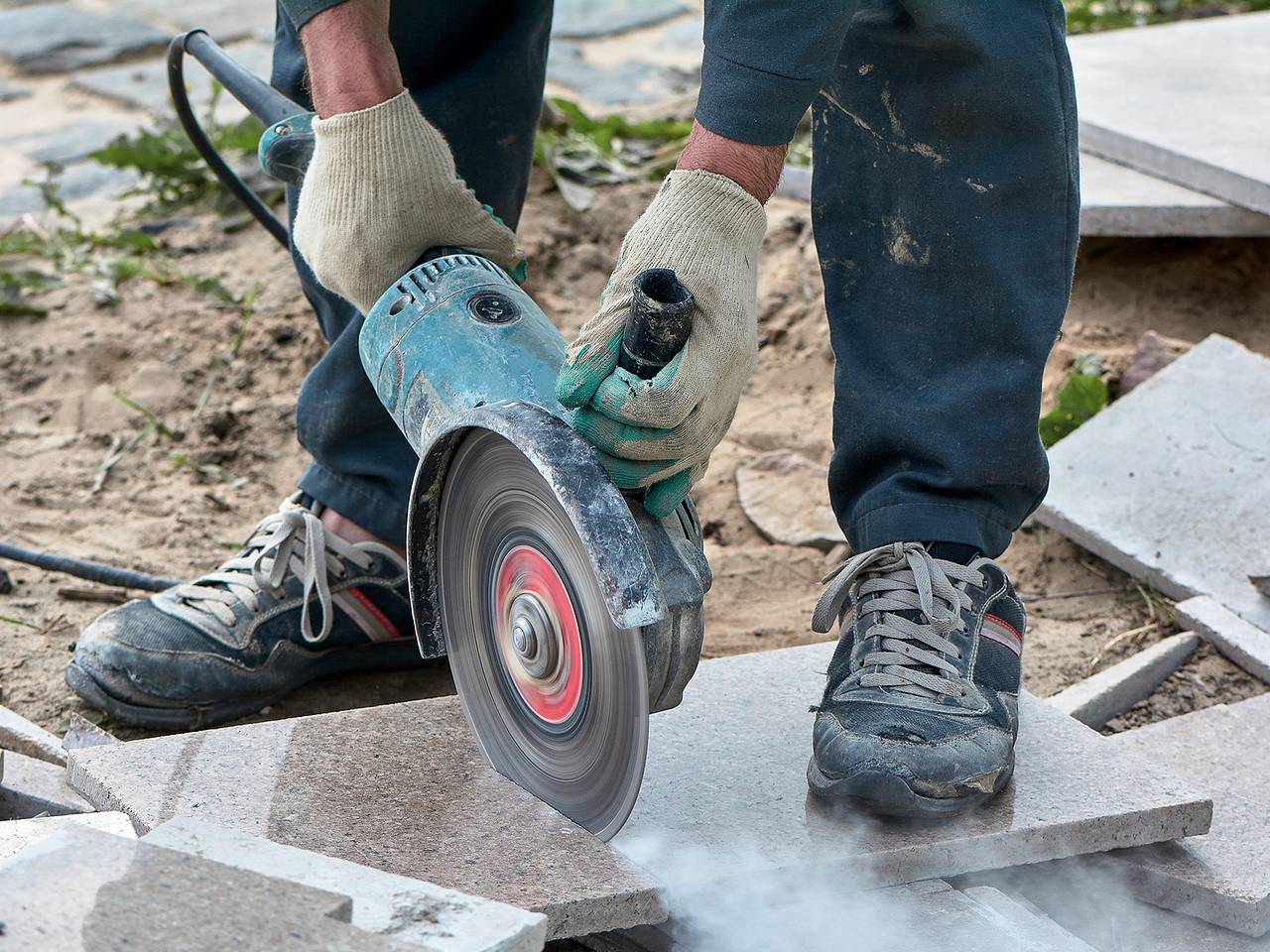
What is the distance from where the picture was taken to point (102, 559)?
3039 millimetres

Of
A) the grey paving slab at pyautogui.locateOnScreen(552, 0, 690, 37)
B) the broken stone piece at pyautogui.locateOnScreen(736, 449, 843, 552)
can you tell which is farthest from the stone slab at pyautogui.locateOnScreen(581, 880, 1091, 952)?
the grey paving slab at pyautogui.locateOnScreen(552, 0, 690, 37)

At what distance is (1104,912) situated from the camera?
198 cm

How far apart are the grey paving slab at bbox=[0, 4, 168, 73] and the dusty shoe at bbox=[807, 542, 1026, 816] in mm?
6014

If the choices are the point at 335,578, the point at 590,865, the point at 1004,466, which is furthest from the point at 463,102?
the point at 590,865

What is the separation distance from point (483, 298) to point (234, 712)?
3.43 ft

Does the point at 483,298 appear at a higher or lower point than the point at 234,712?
higher

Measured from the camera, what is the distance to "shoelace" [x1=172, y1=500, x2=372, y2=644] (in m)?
2.56

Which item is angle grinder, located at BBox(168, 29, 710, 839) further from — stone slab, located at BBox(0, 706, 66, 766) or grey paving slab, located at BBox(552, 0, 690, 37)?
grey paving slab, located at BBox(552, 0, 690, 37)

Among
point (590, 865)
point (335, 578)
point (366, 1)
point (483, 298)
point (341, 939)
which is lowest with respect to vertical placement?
point (335, 578)

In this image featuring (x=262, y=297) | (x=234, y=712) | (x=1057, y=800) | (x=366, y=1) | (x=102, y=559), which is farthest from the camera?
(x=262, y=297)

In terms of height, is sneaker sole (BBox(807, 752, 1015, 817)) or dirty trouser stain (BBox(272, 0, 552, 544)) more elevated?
dirty trouser stain (BBox(272, 0, 552, 544))

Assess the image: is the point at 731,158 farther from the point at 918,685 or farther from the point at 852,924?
the point at 852,924

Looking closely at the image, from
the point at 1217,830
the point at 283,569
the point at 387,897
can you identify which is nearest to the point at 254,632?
the point at 283,569

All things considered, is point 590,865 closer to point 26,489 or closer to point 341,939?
point 341,939
